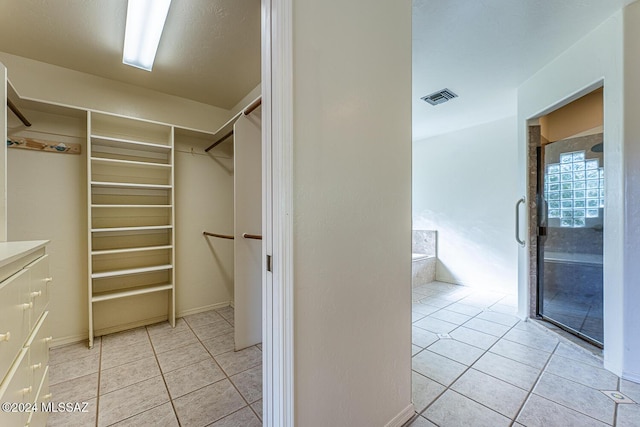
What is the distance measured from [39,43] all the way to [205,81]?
1.17 meters

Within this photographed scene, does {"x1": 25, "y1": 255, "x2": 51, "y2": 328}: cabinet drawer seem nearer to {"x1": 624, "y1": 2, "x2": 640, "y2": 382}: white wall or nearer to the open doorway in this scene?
{"x1": 624, "y1": 2, "x2": 640, "y2": 382}: white wall

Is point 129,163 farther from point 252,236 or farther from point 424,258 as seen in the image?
point 424,258

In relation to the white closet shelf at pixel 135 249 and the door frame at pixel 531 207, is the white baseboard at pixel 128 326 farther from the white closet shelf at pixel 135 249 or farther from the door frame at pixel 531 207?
→ the door frame at pixel 531 207

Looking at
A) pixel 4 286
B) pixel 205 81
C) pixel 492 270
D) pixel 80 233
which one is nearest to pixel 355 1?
pixel 4 286

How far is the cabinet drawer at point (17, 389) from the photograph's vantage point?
76 cm

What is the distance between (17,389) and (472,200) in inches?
189

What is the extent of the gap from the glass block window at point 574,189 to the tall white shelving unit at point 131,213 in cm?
392

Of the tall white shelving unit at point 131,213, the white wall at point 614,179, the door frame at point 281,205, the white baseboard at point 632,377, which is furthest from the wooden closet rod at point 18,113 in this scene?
the white baseboard at point 632,377

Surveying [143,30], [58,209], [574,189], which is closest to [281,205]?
[143,30]

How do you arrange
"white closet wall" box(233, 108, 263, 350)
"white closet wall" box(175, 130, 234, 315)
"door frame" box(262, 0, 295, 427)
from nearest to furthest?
"door frame" box(262, 0, 295, 427) < "white closet wall" box(233, 108, 263, 350) < "white closet wall" box(175, 130, 234, 315)

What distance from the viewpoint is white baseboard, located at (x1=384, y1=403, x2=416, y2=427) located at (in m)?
1.36

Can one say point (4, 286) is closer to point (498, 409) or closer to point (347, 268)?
point (347, 268)

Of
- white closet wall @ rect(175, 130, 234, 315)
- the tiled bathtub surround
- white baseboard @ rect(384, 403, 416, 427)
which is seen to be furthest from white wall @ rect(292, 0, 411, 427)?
the tiled bathtub surround

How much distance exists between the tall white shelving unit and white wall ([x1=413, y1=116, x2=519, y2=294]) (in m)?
4.08
